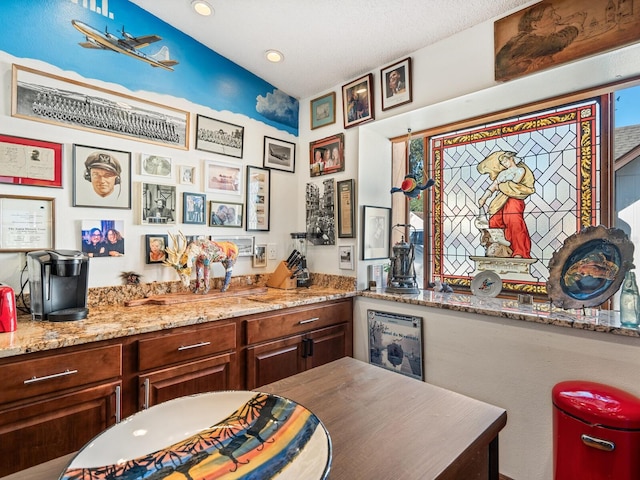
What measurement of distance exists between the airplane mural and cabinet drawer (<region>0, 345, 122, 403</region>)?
173 cm

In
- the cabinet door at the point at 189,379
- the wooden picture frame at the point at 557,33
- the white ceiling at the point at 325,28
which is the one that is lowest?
the cabinet door at the point at 189,379

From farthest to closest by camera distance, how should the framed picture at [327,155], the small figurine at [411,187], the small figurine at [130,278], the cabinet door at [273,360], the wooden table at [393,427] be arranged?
the framed picture at [327,155] → the small figurine at [411,187] → the small figurine at [130,278] → the cabinet door at [273,360] → the wooden table at [393,427]

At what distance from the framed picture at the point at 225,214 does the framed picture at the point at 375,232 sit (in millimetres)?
988

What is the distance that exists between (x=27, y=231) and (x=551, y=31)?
113 inches

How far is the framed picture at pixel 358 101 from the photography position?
2.50m

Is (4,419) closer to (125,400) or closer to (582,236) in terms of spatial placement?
(125,400)

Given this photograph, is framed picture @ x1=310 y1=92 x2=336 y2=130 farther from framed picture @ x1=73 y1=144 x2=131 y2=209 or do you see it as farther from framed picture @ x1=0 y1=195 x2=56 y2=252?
framed picture @ x1=0 y1=195 x2=56 y2=252

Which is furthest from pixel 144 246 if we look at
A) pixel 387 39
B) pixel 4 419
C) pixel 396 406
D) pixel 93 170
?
pixel 387 39

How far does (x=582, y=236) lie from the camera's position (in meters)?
1.71

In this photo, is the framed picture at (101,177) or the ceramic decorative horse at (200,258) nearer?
the framed picture at (101,177)

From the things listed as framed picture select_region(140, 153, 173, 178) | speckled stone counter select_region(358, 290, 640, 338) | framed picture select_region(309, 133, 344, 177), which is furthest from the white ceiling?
speckled stone counter select_region(358, 290, 640, 338)

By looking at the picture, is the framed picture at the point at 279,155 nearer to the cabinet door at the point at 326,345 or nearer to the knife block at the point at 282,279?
the knife block at the point at 282,279

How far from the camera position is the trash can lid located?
4.22 feet

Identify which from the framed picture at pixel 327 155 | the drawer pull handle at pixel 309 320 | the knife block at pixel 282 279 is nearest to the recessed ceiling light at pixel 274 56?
the framed picture at pixel 327 155
